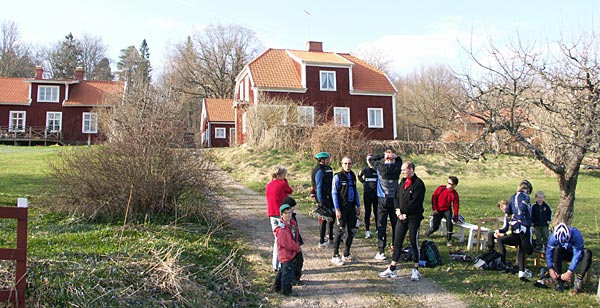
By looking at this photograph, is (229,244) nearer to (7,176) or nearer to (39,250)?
(39,250)

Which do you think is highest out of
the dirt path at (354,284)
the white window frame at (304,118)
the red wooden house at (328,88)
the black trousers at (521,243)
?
the red wooden house at (328,88)

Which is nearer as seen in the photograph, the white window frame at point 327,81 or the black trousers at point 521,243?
the black trousers at point 521,243

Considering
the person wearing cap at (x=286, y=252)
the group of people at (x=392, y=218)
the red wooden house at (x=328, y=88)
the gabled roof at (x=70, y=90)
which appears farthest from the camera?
the gabled roof at (x=70, y=90)

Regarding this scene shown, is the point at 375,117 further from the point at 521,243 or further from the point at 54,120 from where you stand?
the point at 54,120

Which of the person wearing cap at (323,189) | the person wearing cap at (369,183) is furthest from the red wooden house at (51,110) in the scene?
the person wearing cap at (323,189)

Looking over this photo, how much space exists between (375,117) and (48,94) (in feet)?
81.9

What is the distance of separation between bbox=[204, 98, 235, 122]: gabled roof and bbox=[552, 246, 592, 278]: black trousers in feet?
114

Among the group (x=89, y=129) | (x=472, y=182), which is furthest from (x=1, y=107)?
(x=472, y=182)

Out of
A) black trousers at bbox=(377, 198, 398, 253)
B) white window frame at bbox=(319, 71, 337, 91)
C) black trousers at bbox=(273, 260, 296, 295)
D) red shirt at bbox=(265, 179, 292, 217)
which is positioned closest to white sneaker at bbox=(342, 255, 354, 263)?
black trousers at bbox=(377, 198, 398, 253)

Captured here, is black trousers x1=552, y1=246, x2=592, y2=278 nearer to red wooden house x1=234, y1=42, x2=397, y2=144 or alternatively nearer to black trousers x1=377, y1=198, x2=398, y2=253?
black trousers x1=377, y1=198, x2=398, y2=253

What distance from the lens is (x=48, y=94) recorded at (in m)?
35.3

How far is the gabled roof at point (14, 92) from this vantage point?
1362 inches

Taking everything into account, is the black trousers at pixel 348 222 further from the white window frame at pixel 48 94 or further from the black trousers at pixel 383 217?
the white window frame at pixel 48 94

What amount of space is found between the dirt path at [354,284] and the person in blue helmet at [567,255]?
1.83 meters
